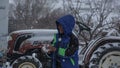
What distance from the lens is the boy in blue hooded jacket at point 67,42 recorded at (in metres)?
8.07

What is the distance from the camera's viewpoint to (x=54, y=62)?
27.9 ft

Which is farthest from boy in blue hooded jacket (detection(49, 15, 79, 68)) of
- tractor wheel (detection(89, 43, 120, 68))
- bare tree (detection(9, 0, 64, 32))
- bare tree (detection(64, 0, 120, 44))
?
bare tree (detection(9, 0, 64, 32))

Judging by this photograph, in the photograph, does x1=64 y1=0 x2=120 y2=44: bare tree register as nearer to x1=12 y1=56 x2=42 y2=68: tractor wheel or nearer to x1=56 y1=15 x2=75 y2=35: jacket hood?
x1=12 y1=56 x2=42 y2=68: tractor wheel

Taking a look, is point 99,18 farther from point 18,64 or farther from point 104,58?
point 104,58

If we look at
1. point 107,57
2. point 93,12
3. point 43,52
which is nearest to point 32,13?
point 93,12

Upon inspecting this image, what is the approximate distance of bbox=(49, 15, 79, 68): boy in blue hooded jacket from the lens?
807cm

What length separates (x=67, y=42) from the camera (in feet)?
26.6

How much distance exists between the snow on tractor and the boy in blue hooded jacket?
4.05 ft

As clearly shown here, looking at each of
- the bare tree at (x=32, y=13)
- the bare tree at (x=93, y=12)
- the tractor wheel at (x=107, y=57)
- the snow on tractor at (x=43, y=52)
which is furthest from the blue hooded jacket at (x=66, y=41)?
the bare tree at (x=32, y=13)

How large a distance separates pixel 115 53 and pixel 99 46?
518 mm

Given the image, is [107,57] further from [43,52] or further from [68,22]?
[68,22]

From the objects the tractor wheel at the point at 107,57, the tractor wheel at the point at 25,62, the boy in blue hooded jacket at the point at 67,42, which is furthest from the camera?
the tractor wheel at the point at 25,62

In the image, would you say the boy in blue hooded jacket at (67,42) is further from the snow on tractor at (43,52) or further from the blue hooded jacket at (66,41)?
the snow on tractor at (43,52)

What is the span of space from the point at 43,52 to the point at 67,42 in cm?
156
